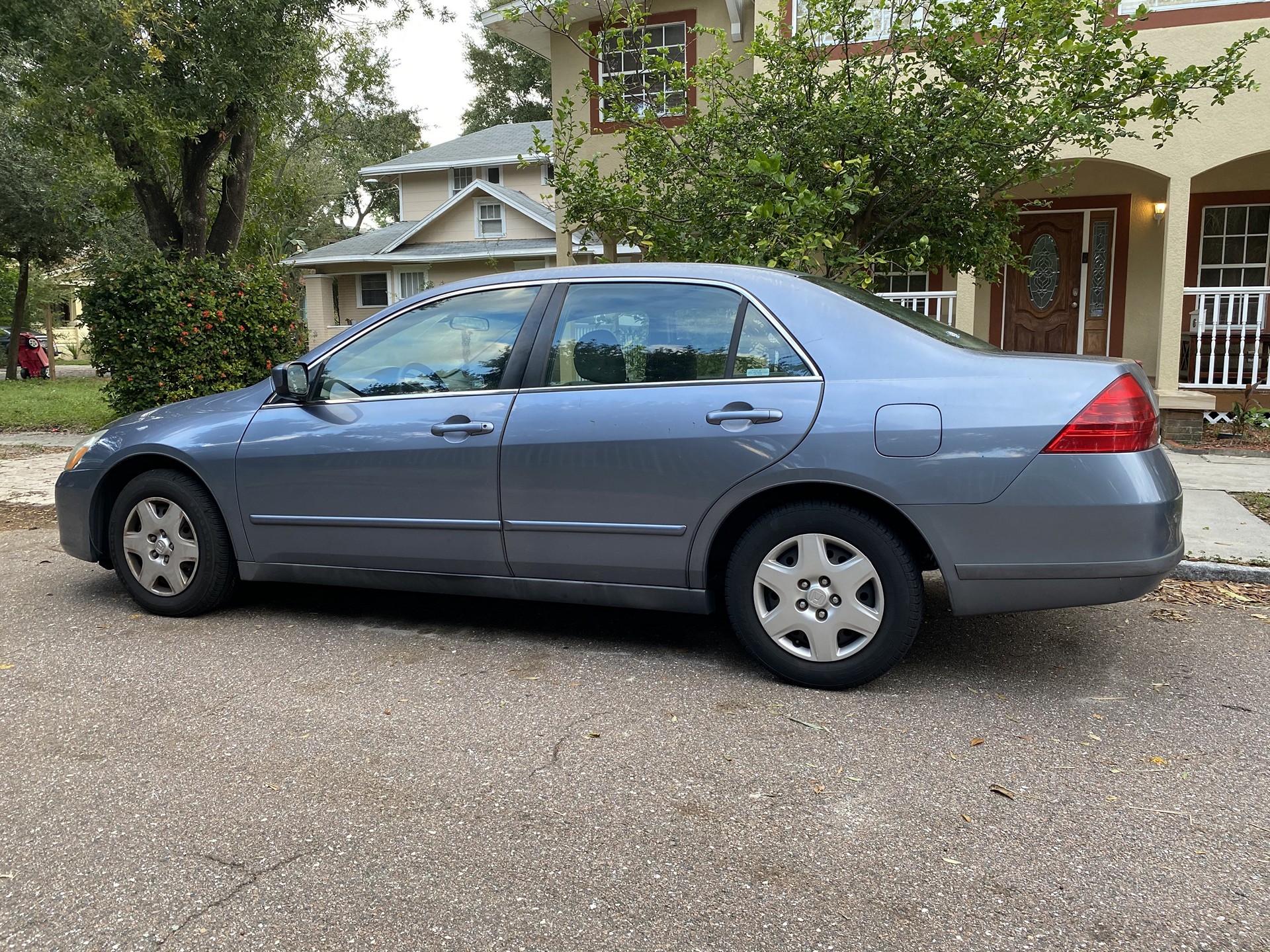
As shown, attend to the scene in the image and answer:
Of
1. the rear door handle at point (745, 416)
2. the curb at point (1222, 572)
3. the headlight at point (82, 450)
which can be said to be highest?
the rear door handle at point (745, 416)

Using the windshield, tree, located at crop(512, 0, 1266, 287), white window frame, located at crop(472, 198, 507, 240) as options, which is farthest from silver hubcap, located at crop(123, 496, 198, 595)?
white window frame, located at crop(472, 198, 507, 240)

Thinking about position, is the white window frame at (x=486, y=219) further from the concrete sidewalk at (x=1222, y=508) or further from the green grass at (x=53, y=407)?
the concrete sidewalk at (x=1222, y=508)

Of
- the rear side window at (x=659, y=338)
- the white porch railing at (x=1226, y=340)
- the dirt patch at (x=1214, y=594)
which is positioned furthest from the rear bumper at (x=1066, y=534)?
the white porch railing at (x=1226, y=340)

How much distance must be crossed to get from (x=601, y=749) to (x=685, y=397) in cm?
139

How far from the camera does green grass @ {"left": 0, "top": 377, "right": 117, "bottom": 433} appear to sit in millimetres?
13555

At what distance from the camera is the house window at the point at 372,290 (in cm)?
3086

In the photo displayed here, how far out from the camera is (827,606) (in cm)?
366

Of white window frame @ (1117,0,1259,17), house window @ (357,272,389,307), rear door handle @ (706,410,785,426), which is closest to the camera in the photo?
rear door handle @ (706,410,785,426)

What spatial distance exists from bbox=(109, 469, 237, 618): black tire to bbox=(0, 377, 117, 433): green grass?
903 centimetres

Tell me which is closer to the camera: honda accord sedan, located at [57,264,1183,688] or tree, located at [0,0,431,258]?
honda accord sedan, located at [57,264,1183,688]

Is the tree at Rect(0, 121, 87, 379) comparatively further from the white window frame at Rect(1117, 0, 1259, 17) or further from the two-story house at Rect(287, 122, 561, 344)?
the white window frame at Rect(1117, 0, 1259, 17)

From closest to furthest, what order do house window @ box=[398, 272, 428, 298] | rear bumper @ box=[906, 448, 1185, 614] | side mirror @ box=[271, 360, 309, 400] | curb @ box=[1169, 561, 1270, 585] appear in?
rear bumper @ box=[906, 448, 1185, 614] < side mirror @ box=[271, 360, 309, 400] < curb @ box=[1169, 561, 1270, 585] < house window @ box=[398, 272, 428, 298]

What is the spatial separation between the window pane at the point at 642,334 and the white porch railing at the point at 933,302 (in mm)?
7088

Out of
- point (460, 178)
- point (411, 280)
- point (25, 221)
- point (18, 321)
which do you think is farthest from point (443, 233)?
point (18, 321)
